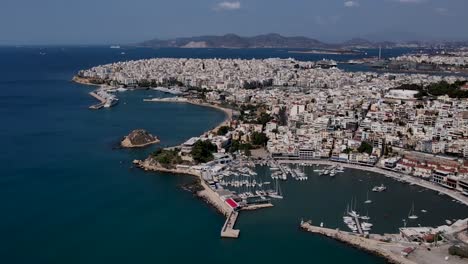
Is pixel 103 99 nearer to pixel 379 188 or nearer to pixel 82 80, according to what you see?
pixel 82 80

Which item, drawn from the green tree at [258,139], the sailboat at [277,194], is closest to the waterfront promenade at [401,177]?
the green tree at [258,139]

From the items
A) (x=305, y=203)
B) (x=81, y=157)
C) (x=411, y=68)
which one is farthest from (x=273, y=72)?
(x=305, y=203)

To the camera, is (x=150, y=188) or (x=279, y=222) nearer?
(x=279, y=222)

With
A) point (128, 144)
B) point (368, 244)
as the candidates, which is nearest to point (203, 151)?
point (128, 144)

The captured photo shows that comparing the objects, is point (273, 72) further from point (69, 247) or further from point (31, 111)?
point (69, 247)

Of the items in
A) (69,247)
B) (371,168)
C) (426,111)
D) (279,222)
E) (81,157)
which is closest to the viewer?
(69,247)

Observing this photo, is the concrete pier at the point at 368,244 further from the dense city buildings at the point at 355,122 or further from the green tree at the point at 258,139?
the green tree at the point at 258,139

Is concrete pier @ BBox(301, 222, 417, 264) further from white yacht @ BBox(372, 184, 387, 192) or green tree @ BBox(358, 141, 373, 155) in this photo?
green tree @ BBox(358, 141, 373, 155)

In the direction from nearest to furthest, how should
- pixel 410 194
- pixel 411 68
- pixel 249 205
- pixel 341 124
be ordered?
1. pixel 249 205
2. pixel 410 194
3. pixel 341 124
4. pixel 411 68
